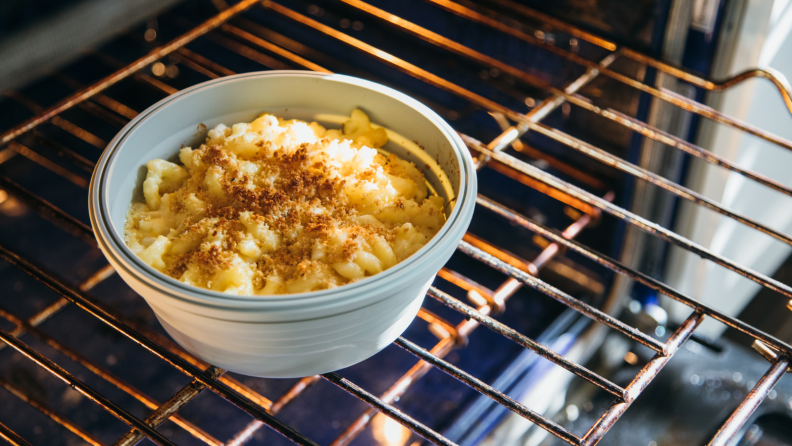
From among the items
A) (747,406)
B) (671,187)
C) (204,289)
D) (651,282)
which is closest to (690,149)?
(671,187)

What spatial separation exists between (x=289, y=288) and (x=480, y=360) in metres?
0.59

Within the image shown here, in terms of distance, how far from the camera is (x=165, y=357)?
55cm

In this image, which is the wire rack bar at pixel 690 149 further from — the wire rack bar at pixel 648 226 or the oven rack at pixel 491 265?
the wire rack bar at pixel 648 226

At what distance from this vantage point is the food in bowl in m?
0.53

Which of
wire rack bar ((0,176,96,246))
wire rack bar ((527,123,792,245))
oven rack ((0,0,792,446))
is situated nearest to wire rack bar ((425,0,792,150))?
oven rack ((0,0,792,446))

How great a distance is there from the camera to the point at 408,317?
0.57 meters

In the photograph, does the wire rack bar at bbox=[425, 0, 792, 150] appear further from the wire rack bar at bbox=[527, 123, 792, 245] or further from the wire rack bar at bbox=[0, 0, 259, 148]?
the wire rack bar at bbox=[0, 0, 259, 148]

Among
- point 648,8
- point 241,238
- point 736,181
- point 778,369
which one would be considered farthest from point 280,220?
point 736,181

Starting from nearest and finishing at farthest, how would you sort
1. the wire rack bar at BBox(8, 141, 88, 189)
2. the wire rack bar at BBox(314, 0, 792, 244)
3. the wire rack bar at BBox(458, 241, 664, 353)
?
the wire rack bar at BBox(458, 241, 664, 353)
the wire rack bar at BBox(314, 0, 792, 244)
the wire rack bar at BBox(8, 141, 88, 189)

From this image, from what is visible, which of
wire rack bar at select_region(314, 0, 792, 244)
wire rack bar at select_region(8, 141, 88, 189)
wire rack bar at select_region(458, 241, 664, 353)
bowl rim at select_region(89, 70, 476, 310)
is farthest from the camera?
wire rack bar at select_region(8, 141, 88, 189)

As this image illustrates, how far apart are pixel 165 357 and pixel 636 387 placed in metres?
0.41

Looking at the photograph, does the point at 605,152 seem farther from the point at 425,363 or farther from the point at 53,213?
the point at 53,213

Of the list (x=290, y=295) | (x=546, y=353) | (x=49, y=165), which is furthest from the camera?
(x=49, y=165)

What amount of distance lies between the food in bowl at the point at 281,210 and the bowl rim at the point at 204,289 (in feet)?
0.13
